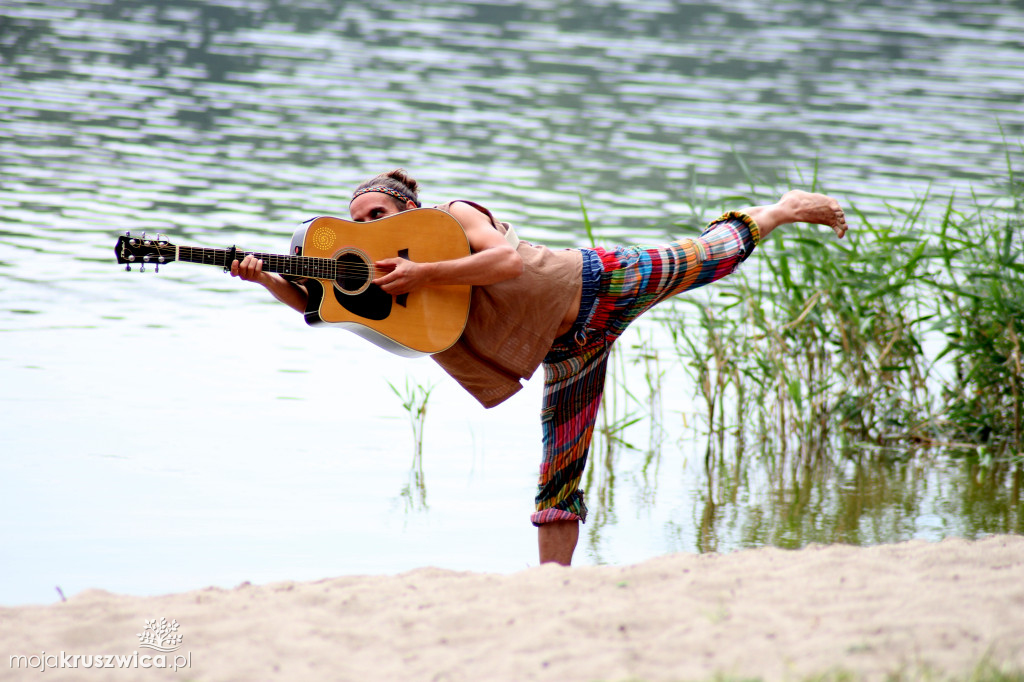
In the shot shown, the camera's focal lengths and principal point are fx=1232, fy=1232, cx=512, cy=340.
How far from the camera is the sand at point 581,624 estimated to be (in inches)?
120

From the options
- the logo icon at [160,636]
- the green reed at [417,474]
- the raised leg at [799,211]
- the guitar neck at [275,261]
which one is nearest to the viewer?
the logo icon at [160,636]

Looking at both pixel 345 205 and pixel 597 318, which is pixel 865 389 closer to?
pixel 597 318

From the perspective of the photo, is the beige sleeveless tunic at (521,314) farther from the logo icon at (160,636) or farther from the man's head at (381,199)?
the logo icon at (160,636)

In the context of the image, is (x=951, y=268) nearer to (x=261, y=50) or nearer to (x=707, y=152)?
(x=707, y=152)

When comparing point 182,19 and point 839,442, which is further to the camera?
point 182,19

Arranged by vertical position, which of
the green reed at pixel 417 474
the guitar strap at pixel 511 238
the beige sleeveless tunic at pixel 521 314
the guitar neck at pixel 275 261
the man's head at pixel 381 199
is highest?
the man's head at pixel 381 199

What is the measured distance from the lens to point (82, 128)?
13836 millimetres

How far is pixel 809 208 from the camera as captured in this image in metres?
4.41

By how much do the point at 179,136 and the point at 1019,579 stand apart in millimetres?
11929

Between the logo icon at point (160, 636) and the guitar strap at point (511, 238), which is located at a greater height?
the guitar strap at point (511, 238)

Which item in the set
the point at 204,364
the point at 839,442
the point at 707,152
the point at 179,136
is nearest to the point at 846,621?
the point at 839,442

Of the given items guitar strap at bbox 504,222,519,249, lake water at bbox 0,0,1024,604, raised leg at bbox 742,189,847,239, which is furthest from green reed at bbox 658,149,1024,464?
guitar strap at bbox 504,222,519,249

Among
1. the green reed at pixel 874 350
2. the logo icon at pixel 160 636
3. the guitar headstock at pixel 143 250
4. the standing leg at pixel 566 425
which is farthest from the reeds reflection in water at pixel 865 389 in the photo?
the logo icon at pixel 160 636

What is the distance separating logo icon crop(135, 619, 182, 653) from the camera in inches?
127
